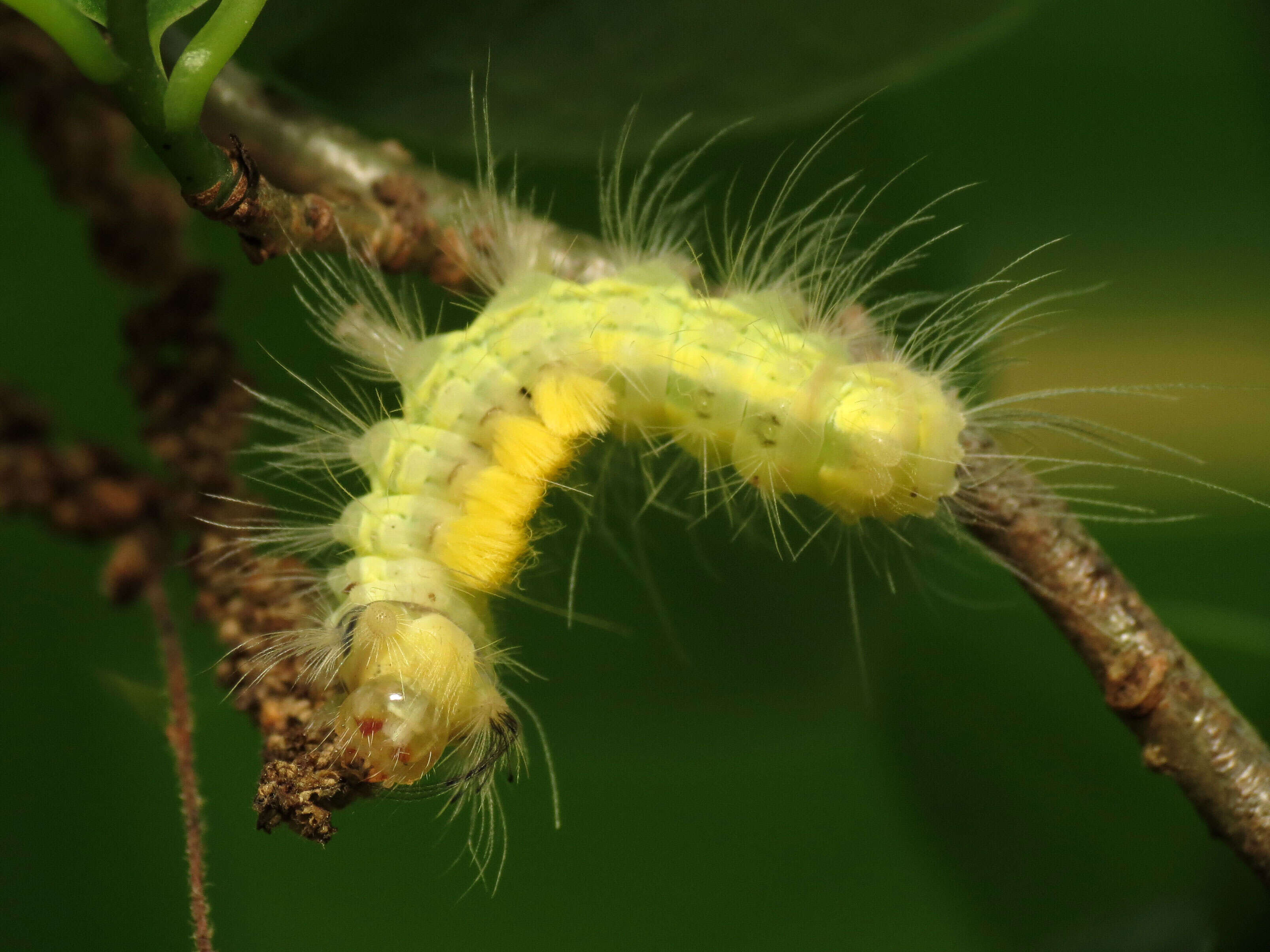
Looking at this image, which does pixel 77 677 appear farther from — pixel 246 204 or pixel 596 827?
pixel 246 204

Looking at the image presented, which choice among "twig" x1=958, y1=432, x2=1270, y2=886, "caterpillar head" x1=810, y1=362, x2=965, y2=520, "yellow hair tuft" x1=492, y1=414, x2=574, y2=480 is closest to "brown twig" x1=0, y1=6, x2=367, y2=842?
"yellow hair tuft" x1=492, y1=414, x2=574, y2=480

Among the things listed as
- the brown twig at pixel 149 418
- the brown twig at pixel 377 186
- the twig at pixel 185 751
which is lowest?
the twig at pixel 185 751

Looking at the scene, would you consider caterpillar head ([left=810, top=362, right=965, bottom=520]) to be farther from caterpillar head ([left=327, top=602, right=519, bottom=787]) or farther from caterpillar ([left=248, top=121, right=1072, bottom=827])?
caterpillar head ([left=327, top=602, right=519, bottom=787])

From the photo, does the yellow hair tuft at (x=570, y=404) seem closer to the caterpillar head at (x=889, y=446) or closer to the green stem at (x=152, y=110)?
the caterpillar head at (x=889, y=446)

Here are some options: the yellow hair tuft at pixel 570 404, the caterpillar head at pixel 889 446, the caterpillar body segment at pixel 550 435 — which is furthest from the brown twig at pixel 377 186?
the caterpillar head at pixel 889 446

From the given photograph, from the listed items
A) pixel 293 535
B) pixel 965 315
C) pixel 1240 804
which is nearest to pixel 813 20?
pixel 965 315
